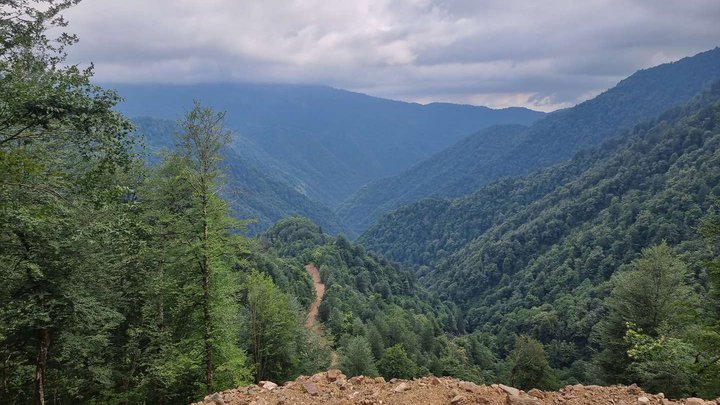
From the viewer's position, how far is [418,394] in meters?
8.40

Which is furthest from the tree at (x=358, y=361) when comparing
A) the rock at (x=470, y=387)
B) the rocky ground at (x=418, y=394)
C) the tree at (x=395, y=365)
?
the rock at (x=470, y=387)

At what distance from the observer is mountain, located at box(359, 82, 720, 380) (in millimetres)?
87125

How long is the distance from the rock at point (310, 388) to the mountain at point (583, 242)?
61.3 meters

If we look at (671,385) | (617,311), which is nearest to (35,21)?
(671,385)

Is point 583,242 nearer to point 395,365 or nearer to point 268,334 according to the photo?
point 395,365

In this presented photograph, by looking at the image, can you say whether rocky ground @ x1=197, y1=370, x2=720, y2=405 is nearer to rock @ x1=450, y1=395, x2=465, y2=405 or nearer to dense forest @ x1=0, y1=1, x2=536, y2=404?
rock @ x1=450, y1=395, x2=465, y2=405

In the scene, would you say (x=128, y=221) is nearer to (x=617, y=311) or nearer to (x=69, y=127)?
(x=69, y=127)

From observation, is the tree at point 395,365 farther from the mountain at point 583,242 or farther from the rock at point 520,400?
the rock at point 520,400

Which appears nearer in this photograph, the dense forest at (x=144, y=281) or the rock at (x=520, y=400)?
the rock at (x=520, y=400)

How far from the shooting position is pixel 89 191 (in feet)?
33.3

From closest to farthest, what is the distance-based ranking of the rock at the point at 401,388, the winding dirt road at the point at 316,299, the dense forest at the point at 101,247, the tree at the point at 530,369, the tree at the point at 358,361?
1. the rock at the point at 401,388
2. the dense forest at the point at 101,247
3. the tree at the point at 530,369
4. the tree at the point at 358,361
5. the winding dirt road at the point at 316,299

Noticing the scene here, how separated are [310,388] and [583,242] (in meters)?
133

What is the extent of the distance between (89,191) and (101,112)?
1934 mm

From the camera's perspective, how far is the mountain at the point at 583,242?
3430 inches
